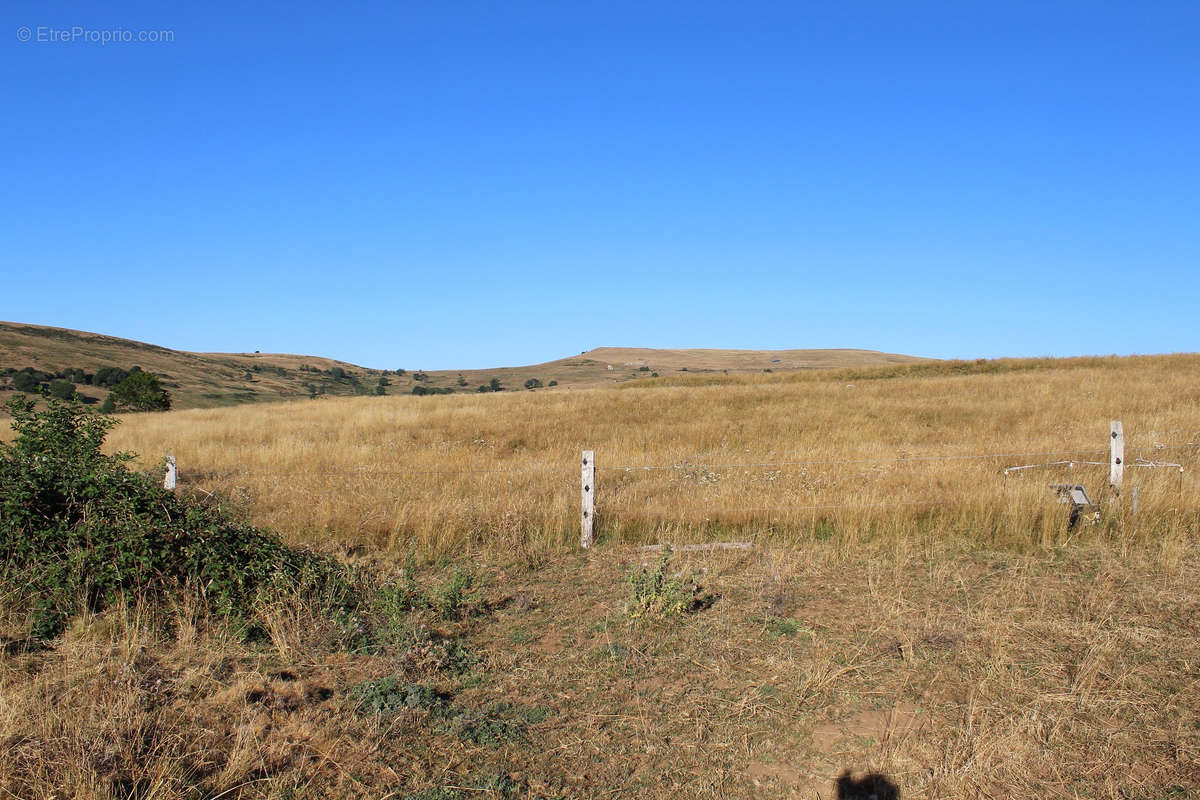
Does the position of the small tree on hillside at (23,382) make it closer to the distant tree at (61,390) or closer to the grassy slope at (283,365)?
the distant tree at (61,390)

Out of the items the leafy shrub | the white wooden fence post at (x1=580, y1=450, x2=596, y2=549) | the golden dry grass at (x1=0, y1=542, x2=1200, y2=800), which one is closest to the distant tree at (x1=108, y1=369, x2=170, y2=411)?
the white wooden fence post at (x1=580, y1=450, x2=596, y2=549)

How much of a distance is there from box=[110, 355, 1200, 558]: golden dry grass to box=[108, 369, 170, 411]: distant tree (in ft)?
34.7

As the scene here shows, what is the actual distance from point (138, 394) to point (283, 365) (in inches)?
2686

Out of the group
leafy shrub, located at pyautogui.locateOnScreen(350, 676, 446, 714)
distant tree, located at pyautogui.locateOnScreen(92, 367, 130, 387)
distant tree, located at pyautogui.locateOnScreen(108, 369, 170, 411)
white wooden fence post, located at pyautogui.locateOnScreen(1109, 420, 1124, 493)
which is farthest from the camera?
distant tree, located at pyautogui.locateOnScreen(92, 367, 130, 387)

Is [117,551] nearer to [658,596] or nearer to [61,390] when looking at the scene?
[658,596]

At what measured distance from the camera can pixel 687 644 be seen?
216 inches

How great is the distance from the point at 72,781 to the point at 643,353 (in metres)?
102

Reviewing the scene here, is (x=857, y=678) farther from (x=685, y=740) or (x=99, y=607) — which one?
(x=99, y=607)

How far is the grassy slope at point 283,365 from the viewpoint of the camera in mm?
63250

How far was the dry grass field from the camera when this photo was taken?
146 inches

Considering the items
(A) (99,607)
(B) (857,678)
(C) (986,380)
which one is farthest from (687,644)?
(C) (986,380)

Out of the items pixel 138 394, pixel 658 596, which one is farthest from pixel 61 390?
pixel 658 596

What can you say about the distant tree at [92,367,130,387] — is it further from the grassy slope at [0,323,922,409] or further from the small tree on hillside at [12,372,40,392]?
the small tree on hillside at [12,372,40,392]

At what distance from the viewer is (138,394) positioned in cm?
3438
